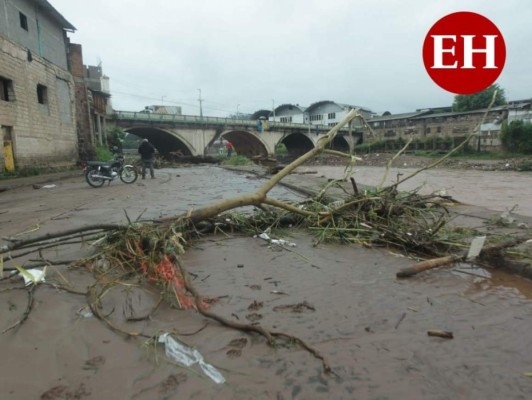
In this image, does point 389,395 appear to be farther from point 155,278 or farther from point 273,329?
point 155,278

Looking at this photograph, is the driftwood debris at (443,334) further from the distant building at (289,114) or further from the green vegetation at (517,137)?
the distant building at (289,114)

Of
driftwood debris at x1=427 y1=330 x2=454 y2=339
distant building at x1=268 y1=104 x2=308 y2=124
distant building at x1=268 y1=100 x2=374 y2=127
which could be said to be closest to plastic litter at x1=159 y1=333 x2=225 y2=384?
driftwood debris at x1=427 y1=330 x2=454 y2=339

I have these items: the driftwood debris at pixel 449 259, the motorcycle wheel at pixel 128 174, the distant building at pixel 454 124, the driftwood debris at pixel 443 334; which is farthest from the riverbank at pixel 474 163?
the driftwood debris at pixel 443 334

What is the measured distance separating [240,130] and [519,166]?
29408 mm

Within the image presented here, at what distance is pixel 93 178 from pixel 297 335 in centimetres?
1086

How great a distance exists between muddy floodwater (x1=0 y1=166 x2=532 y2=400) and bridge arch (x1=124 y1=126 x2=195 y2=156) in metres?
34.0

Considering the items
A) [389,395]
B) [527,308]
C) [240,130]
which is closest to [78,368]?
[389,395]

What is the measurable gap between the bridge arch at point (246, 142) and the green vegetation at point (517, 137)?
2689cm

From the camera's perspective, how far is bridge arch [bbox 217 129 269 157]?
4650 centimetres

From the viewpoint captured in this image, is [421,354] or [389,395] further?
[421,354]

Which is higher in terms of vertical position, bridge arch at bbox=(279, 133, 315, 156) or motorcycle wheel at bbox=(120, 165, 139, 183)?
bridge arch at bbox=(279, 133, 315, 156)

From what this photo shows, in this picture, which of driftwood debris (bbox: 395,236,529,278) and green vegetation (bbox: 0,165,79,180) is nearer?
driftwood debris (bbox: 395,236,529,278)

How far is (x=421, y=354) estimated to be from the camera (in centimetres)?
191

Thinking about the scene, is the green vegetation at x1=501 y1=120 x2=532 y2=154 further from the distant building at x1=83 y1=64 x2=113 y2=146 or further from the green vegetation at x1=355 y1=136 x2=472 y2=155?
the distant building at x1=83 y1=64 x2=113 y2=146
